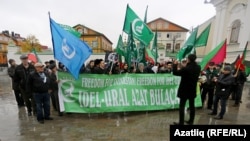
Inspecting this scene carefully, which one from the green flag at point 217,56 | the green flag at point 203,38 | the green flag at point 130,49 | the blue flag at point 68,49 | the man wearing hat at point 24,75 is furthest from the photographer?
the green flag at point 203,38

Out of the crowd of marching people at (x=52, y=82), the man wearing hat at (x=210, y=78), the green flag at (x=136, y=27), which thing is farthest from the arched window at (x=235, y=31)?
the green flag at (x=136, y=27)

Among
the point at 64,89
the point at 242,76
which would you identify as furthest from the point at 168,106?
the point at 242,76

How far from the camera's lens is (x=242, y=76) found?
26.7ft

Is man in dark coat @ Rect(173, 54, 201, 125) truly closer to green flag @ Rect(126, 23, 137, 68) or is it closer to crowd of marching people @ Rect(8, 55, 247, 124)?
crowd of marching people @ Rect(8, 55, 247, 124)

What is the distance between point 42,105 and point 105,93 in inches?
72.8

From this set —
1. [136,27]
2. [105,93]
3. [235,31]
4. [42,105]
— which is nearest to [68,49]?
[105,93]

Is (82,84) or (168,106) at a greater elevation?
(82,84)

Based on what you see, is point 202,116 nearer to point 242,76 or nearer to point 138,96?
point 138,96

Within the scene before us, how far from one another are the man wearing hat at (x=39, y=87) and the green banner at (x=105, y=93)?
43 cm

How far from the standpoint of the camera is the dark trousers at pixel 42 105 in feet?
17.6

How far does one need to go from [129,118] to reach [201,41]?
4.07 m

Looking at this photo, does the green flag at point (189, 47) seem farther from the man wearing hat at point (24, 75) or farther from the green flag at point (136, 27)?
the man wearing hat at point (24, 75)

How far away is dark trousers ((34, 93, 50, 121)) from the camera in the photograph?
211 inches

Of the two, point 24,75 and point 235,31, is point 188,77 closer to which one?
point 24,75
